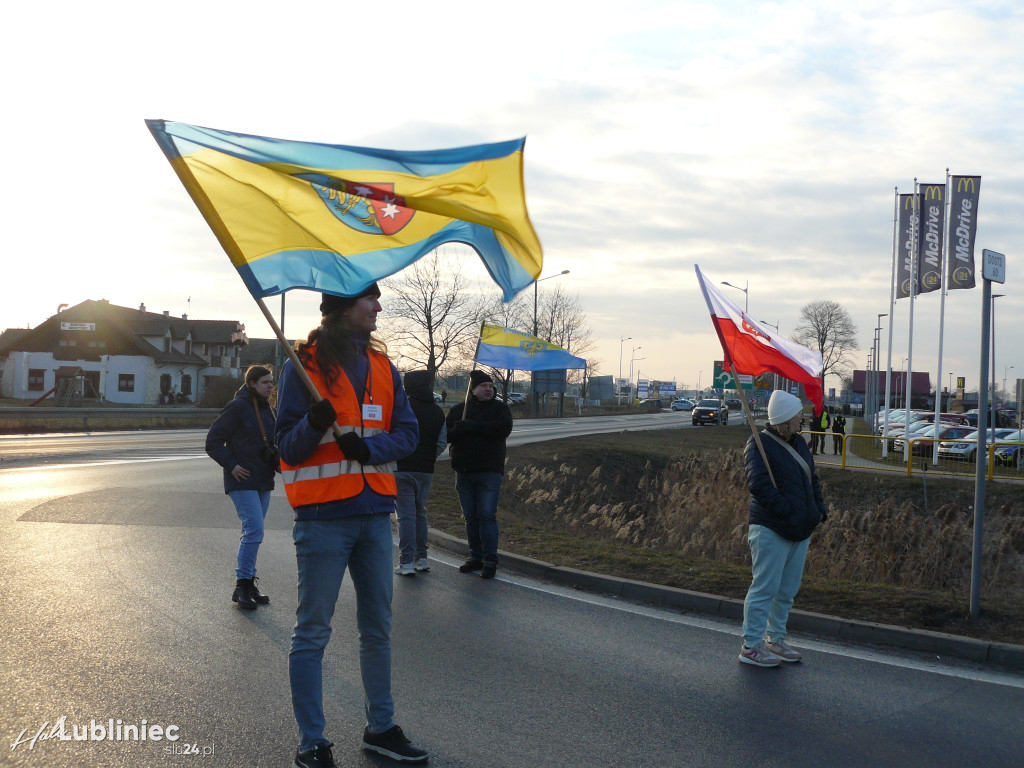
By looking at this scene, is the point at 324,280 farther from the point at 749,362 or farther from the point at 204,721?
the point at 749,362

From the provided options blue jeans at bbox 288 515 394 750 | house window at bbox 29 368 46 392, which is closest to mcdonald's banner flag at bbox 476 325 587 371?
blue jeans at bbox 288 515 394 750

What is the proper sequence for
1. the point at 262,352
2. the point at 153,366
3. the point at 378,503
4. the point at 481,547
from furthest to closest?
the point at 262,352 < the point at 153,366 < the point at 481,547 < the point at 378,503

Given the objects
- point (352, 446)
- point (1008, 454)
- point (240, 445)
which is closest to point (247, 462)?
point (240, 445)

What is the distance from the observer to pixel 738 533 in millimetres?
13086

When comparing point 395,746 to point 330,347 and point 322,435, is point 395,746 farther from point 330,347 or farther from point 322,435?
point 330,347

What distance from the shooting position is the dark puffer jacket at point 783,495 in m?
5.65

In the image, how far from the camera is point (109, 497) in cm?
1255

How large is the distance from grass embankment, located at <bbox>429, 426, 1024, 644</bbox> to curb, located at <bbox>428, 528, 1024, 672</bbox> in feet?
0.71

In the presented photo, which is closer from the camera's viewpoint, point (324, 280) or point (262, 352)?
point (324, 280)

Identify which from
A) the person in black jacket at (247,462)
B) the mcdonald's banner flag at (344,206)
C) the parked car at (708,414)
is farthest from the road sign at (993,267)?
the parked car at (708,414)

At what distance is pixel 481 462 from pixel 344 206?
4.01 m

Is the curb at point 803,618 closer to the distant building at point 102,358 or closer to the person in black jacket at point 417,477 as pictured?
the person in black jacket at point 417,477

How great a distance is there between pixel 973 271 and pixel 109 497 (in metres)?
24.8

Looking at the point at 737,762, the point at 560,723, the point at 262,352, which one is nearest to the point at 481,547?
the point at 560,723
